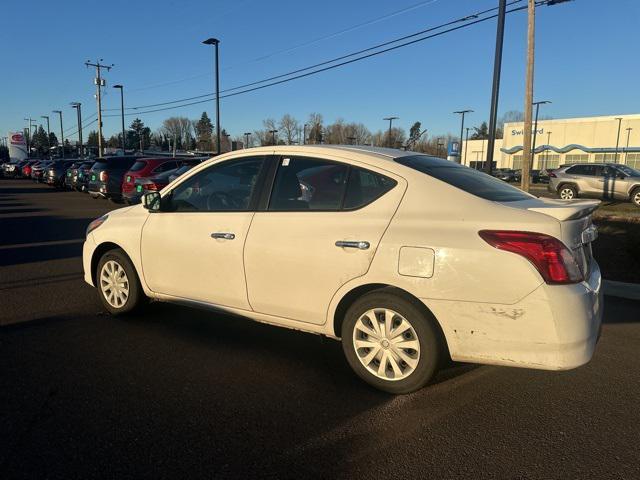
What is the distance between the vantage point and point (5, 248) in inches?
369

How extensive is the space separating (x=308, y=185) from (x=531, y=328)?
192 centimetres

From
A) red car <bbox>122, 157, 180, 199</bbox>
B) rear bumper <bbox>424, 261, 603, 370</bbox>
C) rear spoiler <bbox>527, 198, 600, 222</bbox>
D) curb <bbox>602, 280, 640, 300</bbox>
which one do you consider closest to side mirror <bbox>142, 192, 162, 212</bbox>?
rear bumper <bbox>424, 261, 603, 370</bbox>

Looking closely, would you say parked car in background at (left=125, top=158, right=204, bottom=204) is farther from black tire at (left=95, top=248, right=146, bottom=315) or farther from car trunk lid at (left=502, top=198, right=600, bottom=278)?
car trunk lid at (left=502, top=198, right=600, bottom=278)

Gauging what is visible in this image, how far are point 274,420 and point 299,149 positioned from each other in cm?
212

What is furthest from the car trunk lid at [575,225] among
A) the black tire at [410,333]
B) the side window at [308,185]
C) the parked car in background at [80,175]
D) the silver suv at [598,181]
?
the parked car in background at [80,175]

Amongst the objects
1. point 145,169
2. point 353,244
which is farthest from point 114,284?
point 145,169

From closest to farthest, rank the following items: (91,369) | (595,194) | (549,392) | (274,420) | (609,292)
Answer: (274,420) → (549,392) → (91,369) → (609,292) → (595,194)

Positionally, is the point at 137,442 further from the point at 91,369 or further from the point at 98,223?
the point at 98,223

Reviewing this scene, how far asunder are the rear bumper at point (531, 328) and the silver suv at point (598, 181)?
19356 mm

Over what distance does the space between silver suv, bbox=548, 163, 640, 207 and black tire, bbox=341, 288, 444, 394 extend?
19663mm

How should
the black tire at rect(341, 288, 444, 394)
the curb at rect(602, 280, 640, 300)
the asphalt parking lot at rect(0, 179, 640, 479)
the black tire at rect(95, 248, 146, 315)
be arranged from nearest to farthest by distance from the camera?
1. the asphalt parking lot at rect(0, 179, 640, 479)
2. the black tire at rect(341, 288, 444, 394)
3. the black tire at rect(95, 248, 146, 315)
4. the curb at rect(602, 280, 640, 300)

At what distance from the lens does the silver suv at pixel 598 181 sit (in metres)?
19.8

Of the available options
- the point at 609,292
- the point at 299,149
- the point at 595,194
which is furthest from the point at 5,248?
the point at 595,194

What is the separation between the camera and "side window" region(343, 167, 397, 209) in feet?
11.8
